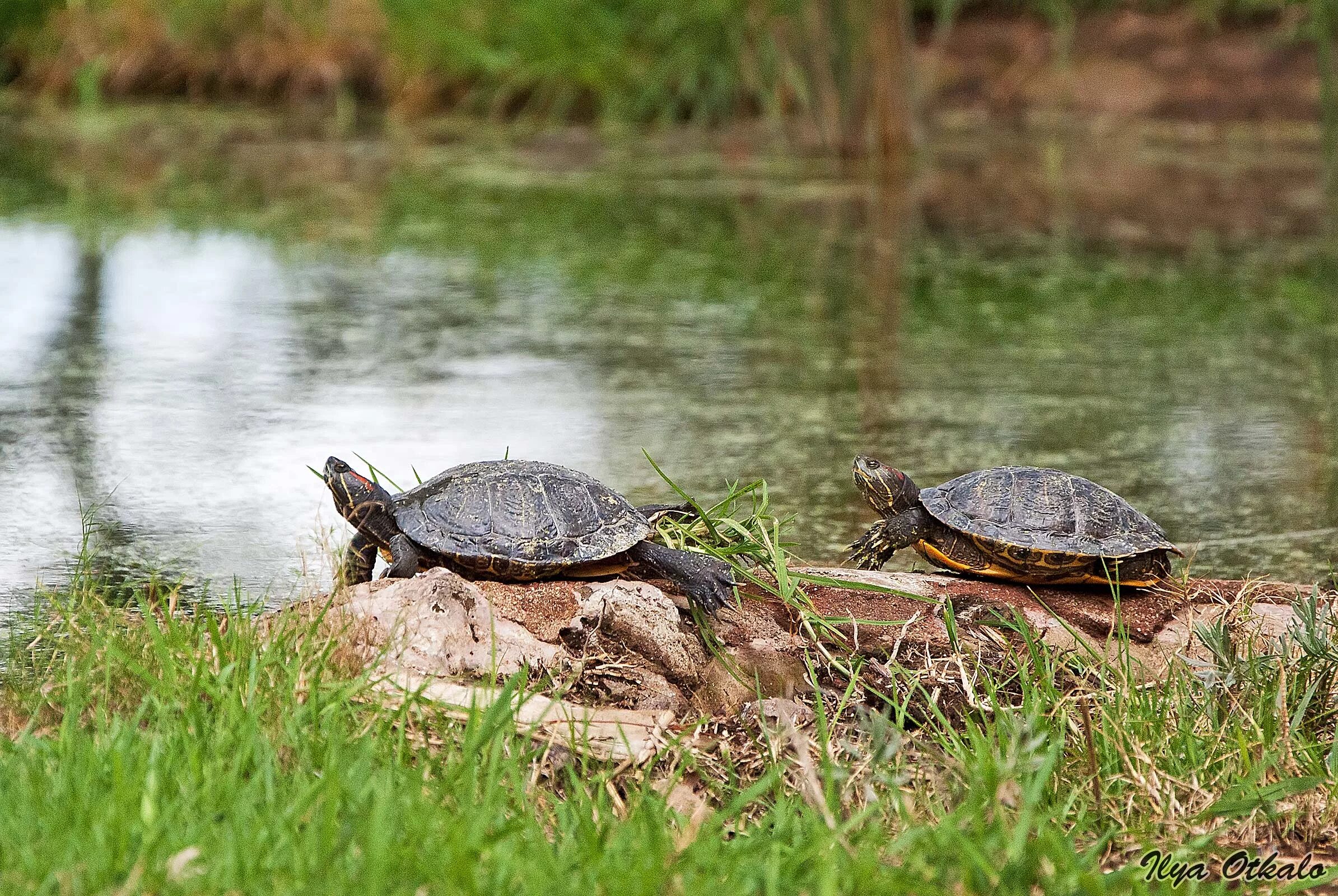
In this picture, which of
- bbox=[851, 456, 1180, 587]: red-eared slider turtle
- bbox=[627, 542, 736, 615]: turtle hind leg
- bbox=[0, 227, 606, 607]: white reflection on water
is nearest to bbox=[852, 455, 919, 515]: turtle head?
bbox=[851, 456, 1180, 587]: red-eared slider turtle

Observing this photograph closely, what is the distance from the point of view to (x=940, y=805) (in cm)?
226

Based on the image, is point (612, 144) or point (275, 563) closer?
point (275, 563)

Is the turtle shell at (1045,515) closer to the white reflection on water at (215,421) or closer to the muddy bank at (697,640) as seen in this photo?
the muddy bank at (697,640)

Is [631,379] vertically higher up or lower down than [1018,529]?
lower down

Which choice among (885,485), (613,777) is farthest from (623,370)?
(613,777)

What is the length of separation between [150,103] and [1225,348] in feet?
38.5

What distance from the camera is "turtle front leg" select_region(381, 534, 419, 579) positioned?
288 centimetres

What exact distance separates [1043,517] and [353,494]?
1.26 m

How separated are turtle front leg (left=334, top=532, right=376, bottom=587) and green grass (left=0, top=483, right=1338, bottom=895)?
0.24 meters

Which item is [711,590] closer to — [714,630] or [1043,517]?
[714,630]

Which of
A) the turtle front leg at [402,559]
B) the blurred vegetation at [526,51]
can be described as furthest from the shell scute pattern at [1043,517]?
the blurred vegetation at [526,51]

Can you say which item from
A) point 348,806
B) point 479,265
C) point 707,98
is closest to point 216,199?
point 479,265

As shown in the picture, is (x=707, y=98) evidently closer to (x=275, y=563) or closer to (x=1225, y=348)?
(x=1225, y=348)

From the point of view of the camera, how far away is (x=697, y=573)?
279cm
